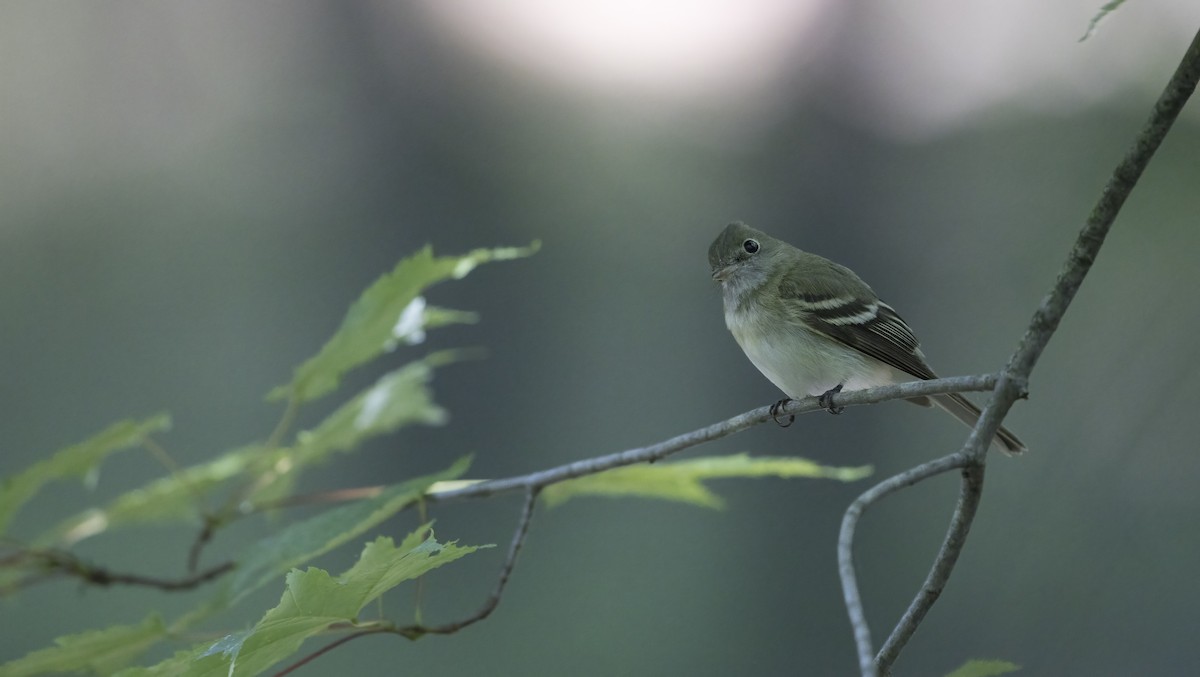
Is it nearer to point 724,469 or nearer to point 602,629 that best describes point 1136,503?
point 724,469

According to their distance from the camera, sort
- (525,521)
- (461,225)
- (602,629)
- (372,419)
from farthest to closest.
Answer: (461,225) < (602,629) < (372,419) < (525,521)

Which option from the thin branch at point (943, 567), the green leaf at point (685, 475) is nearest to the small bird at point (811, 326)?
the green leaf at point (685, 475)

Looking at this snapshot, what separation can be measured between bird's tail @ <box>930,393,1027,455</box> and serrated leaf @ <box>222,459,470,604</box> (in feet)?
1.04

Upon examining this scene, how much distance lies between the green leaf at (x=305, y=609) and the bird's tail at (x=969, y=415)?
1.12ft

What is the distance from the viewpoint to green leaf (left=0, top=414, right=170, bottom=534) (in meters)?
0.64

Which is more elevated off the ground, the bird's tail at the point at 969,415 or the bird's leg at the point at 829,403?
the bird's leg at the point at 829,403

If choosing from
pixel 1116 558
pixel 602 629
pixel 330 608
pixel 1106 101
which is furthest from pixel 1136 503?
pixel 602 629

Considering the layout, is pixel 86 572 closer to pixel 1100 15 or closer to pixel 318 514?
pixel 318 514

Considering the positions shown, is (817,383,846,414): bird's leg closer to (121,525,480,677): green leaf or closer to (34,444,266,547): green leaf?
(121,525,480,677): green leaf

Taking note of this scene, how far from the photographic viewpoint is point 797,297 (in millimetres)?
806

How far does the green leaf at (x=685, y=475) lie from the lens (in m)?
0.57

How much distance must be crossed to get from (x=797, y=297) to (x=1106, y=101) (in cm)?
27

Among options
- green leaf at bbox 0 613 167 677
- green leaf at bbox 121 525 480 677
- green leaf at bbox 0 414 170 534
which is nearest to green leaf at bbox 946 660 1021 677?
green leaf at bbox 121 525 480 677

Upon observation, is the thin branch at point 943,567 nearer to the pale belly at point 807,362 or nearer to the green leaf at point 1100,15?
the green leaf at point 1100,15
